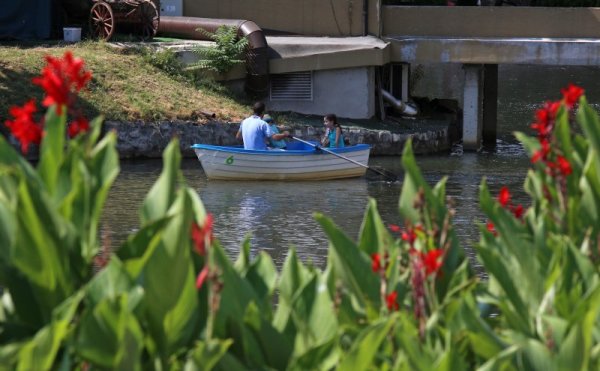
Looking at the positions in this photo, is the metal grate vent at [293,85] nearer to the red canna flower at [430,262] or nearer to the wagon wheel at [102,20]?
the wagon wheel at [102,20]

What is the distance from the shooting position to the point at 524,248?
5.08m

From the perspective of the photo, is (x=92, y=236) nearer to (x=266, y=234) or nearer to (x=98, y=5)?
(x=266, y=234)

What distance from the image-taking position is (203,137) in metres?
23.7

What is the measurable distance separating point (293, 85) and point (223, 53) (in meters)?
1.82

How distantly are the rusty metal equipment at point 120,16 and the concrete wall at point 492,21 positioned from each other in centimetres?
509

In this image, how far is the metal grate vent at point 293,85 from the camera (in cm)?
2614

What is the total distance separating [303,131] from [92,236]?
20.1 metres

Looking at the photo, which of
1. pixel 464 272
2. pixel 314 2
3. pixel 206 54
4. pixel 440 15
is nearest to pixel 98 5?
pixel 206 54

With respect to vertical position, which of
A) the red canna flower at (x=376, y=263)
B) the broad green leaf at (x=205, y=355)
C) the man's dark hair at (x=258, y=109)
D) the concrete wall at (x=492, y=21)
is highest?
the concrete wall at (x=492, y=21)

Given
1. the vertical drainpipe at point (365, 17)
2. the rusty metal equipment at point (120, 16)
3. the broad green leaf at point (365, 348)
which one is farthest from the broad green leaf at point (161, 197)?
the vertical drainpipe at point (365, 17)

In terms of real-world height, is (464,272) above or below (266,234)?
above

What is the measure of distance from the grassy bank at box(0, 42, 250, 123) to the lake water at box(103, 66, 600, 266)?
3.75 ft

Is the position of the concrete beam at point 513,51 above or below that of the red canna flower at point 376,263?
above

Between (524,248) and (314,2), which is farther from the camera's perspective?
(314,2)
